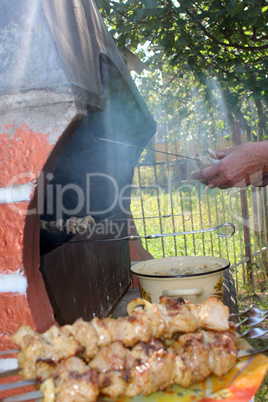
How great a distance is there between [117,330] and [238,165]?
165cm

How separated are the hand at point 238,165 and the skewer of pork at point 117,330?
1.26m

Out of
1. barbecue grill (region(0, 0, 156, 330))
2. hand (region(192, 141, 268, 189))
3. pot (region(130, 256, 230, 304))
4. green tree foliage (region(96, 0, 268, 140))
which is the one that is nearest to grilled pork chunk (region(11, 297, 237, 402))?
barbecue grill (region(0, 0, 156, 330))

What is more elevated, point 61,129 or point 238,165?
point 61,129

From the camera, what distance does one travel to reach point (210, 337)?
1435mm

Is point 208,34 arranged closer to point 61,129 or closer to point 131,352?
point 61,129

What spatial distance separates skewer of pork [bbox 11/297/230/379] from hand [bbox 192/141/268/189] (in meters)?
1.26

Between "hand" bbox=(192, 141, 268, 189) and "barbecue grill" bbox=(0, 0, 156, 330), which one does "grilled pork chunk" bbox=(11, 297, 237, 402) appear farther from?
"hand" bbox=(192, 141, 268, 189)

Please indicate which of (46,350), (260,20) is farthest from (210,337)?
(260,20)

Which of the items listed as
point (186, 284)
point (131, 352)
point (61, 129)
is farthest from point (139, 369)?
point (61, 129)

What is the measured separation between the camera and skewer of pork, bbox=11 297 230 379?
1.23 m

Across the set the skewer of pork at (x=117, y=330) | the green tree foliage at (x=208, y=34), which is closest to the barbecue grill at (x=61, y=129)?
the skewer of pork at (x=117, y=330)

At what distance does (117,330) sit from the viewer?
4.44ft

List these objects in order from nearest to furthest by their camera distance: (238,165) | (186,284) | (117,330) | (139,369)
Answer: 1. (139,369)
2. (117,330)
3. (186,284)
4. (238,165)

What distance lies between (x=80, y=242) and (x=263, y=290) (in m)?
5.58
